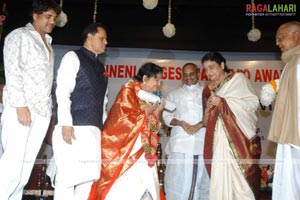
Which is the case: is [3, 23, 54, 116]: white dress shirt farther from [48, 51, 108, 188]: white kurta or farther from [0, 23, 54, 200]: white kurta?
[48, 51, 108, 188]: white kurta

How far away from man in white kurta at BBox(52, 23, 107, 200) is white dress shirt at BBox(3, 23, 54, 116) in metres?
0.11

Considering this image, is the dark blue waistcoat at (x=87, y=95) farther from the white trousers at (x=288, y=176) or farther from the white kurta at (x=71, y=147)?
the white trousers at (x=288, y=176)

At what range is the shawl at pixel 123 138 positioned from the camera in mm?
2873

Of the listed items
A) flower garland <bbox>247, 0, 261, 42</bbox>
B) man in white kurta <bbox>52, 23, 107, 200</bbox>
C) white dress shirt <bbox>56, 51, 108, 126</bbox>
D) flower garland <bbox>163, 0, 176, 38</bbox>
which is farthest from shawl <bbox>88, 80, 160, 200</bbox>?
flower garland <bbox>247, 0, 261, 42</bbox>

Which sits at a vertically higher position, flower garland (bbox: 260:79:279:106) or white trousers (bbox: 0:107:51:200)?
flower garland (bbox: 260:79:279:106)

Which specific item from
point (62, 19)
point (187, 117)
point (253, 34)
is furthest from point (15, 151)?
point (253, 34)

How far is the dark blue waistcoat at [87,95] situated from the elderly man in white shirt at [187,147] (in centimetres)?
151

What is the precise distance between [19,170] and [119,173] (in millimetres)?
745

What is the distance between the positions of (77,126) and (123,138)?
17.3 inches

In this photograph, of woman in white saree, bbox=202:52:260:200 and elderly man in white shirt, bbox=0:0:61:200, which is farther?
woman in white saree, bbox=202:52:260:200

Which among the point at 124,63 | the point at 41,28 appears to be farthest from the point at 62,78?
the point at 124,63

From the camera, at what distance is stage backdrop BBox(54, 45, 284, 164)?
5.95m

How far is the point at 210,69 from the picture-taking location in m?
3.51

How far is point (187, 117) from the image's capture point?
13.8 ft
